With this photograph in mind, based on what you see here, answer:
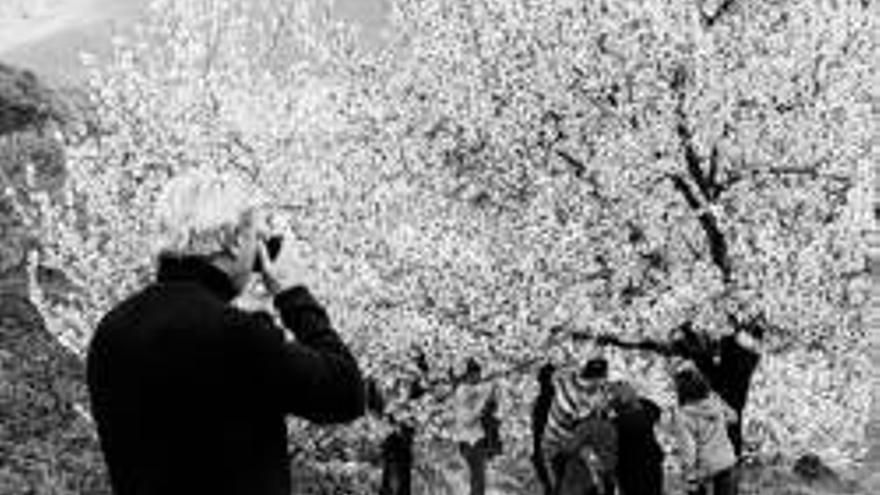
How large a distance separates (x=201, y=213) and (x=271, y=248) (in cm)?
24

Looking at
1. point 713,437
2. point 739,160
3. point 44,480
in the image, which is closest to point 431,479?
point 44,480

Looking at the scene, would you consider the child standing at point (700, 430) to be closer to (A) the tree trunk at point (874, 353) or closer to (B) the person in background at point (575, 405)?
(B) the person in background at point (575, 405)

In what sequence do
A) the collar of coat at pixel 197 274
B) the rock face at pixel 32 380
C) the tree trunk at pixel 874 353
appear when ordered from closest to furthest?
the collar of coat at pixel 197 274 < the tree trunk at pixel 874 353 < the rock face at pixel 32 380

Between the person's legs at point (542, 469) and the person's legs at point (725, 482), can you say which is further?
the person's legs at point (542, 469)

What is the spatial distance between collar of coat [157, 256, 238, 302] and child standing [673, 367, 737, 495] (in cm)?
1077

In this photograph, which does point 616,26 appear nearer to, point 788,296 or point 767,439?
point 788,296

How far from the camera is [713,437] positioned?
49.0 ft

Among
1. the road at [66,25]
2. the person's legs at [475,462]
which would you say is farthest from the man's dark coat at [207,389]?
the road at [66,25]

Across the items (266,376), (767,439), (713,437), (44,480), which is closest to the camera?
(266,376)

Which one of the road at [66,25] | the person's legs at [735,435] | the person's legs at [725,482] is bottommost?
the person's legs at [725,482]

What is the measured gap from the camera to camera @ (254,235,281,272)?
4277mm

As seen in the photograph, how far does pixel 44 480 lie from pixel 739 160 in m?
8.33

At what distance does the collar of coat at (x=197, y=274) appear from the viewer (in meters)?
4.18

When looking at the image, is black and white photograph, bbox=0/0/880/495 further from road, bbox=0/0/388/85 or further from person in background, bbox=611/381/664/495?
road, bbox=0/0/388/85
